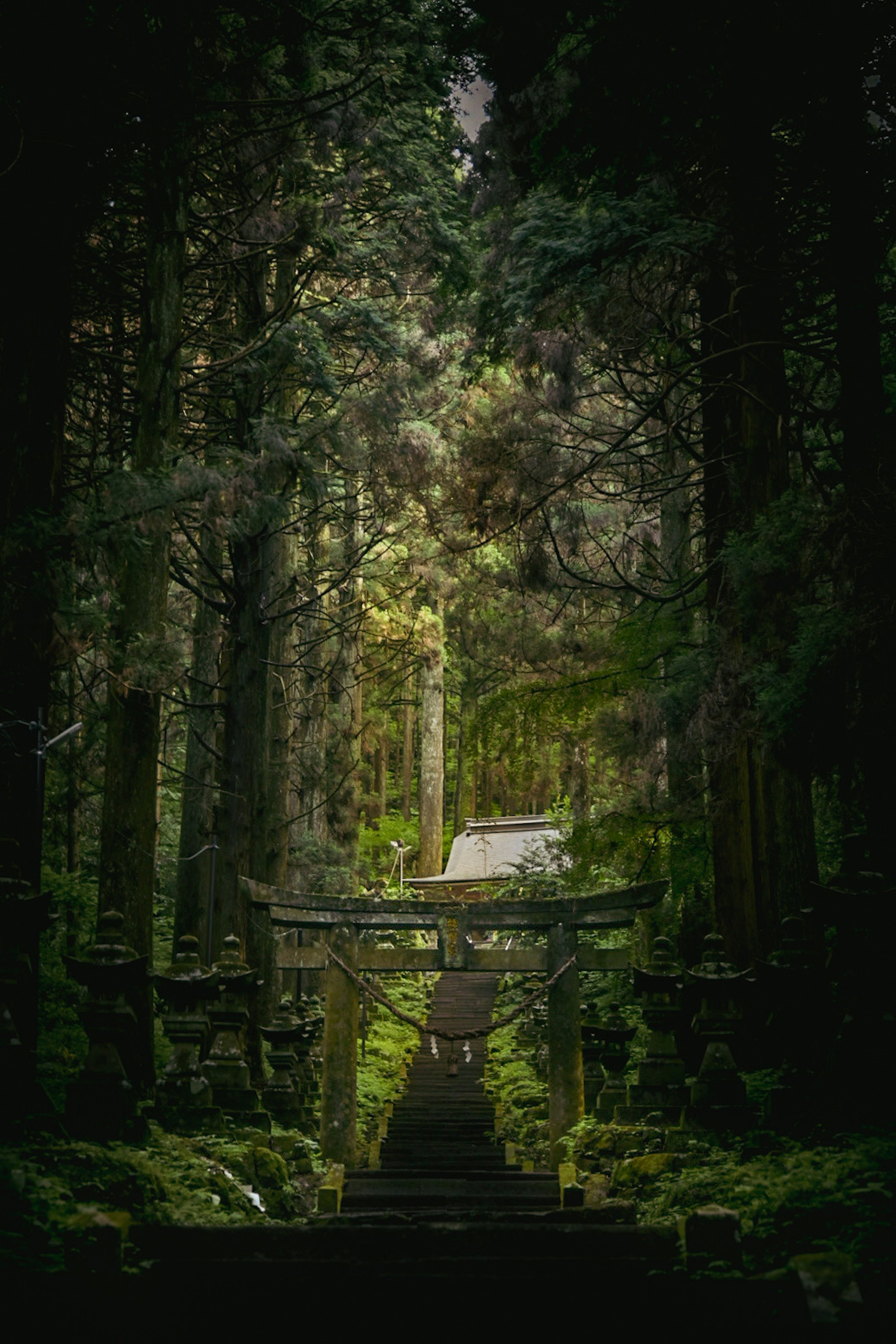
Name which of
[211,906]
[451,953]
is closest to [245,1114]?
[451,953]

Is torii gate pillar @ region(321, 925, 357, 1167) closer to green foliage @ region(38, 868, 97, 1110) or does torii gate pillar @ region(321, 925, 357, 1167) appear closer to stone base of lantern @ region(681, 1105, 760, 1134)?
green foliage @ region(38, 868, 97, 1110)

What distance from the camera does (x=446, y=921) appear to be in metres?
10.6

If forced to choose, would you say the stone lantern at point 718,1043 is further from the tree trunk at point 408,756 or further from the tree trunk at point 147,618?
the tree trunk at point 408,756

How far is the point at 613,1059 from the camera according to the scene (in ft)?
33.4

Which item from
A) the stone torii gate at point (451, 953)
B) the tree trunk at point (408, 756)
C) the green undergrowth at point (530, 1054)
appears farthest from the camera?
the tree trunk at point (408, 756)

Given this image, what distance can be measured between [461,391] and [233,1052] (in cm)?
1265

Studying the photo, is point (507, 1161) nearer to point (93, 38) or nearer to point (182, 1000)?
point (182, 1000)

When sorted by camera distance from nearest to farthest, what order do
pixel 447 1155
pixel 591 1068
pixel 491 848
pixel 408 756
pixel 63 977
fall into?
pixel 63 977 → pixel 447 1155 → pixel 591 1068 → pixel 491 848 → pixel 408 756

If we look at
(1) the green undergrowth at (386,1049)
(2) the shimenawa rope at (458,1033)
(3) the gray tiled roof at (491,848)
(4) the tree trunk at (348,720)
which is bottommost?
(1) the green undergrowth at (386,1049)

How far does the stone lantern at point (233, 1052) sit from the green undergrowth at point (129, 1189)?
350mm

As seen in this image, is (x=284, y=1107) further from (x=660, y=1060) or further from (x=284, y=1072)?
(x=660, y=1060)

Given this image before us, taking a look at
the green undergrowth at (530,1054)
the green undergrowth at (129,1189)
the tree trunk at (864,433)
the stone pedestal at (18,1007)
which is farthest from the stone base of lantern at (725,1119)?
the stone pedestal at (18,1007)

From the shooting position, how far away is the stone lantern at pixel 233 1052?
809cm

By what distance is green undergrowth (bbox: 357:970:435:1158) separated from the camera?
44.8 feet
